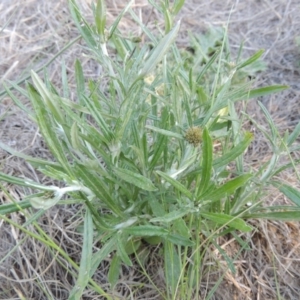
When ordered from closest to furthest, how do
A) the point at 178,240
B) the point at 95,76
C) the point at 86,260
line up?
the point at 86,260 < the point at 178,240 < the point at 95,76

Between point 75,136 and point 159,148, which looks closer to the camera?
point 75,136

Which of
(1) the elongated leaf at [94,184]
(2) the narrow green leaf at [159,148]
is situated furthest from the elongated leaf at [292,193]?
(1) the elongated leaf at [94,184]

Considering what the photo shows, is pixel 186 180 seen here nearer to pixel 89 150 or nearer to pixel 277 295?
pixel 89 150

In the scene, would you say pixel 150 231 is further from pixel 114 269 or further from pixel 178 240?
pixel 114 269

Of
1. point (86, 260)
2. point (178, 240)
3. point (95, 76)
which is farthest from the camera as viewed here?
point (95, 76)

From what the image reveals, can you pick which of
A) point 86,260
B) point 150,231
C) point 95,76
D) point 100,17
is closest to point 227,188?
point 150,231

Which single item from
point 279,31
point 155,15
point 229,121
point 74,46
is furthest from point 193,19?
point 229,121

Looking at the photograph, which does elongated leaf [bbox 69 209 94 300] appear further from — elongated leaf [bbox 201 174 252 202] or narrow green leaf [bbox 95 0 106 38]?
narrow green leaf [bbox 95 0 106 38]
